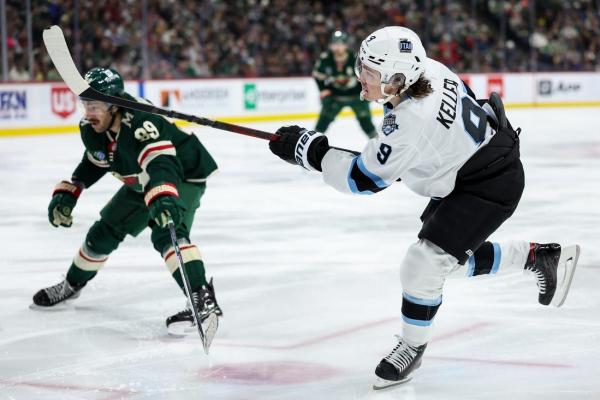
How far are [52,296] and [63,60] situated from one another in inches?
42.4

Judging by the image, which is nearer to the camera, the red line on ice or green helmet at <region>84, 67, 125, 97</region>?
the red line on ice

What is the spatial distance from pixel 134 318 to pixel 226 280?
2.40 ft

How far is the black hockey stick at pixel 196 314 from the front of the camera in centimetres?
320

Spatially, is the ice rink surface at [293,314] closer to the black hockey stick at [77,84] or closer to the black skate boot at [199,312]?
the black skate boot at [199,312]

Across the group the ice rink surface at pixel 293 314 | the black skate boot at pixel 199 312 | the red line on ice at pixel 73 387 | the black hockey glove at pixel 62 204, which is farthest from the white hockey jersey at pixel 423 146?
the black hockey glove at pixel 62 204

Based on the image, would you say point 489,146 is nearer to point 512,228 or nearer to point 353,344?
point 353,344

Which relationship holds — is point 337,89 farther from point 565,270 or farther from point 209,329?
point 209,329

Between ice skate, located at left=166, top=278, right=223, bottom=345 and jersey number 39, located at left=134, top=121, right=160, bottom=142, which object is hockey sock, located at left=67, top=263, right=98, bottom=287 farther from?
jersey number 39, located at left=134, top=121, right=160, bottom=142

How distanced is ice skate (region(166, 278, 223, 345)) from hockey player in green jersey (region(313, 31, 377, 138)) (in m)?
6.73

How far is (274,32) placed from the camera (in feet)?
49.6

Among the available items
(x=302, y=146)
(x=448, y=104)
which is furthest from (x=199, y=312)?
(x=448, y=104)

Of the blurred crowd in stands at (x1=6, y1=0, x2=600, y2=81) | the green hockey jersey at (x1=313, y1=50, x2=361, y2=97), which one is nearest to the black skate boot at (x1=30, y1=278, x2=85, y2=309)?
the green hockey jersey at (x1=313, y1=50, x2=361, y2=97)

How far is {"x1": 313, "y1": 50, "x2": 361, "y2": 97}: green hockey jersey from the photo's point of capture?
10203mm

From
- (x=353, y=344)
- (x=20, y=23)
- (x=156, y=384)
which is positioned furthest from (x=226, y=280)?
(x=20, y=23)
